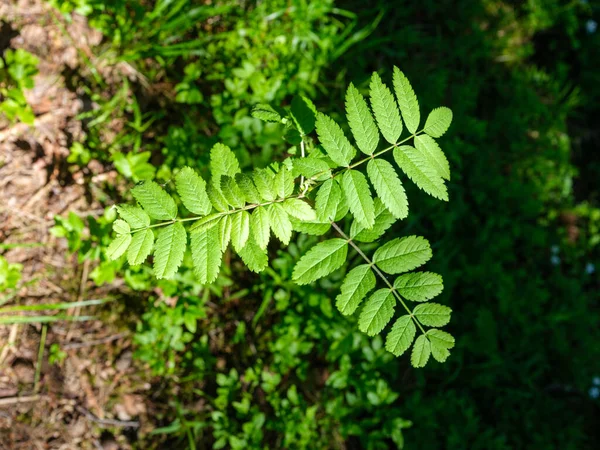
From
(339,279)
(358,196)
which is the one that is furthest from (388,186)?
(339,279)

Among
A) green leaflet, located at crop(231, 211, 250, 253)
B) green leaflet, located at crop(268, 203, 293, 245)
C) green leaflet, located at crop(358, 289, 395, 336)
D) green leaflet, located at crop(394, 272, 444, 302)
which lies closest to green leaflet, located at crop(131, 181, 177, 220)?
green leaflet, located at crop(231, 211, 250, 253)

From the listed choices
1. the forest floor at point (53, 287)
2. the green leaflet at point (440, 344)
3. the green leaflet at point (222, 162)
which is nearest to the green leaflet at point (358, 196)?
the green leaflet at point (222, 162)

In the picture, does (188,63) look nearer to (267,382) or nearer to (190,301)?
(190,301)

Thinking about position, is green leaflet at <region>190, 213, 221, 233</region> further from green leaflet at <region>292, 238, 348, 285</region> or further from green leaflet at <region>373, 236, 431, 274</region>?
green leaflet at <region>373, 236, 431, 274</region>

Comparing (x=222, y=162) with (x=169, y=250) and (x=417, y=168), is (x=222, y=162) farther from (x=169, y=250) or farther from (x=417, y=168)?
(x=417, y=168)

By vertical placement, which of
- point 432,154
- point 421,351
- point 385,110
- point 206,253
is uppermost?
point 385,110

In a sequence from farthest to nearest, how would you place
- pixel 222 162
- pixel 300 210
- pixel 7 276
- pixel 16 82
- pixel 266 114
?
1. pixel 16 82
2. pixel 7 276
3. pixel 266 114
4. pixel 222 162
5. pixel 300 210

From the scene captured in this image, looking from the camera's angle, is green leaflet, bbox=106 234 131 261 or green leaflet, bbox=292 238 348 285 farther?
green leaflet, bbox=292 238 348 285

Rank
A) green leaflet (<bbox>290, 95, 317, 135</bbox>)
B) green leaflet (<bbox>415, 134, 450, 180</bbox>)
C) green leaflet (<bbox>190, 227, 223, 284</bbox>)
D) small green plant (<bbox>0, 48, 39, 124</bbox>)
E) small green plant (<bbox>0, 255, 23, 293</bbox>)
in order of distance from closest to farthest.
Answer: green leaflet (<bbox>190, 227, 223, 284</bbox>) → green leaflet (<bbox>415, 134, 450, 180</bbox>) → green leaflet (<bbox>290, 95, 317, 135</bbox>) → small green plant (<bbox>0, 255, 23, 293</bbox>) → small green plant (<bbox>0, 48, 39, 124</bbox>)
